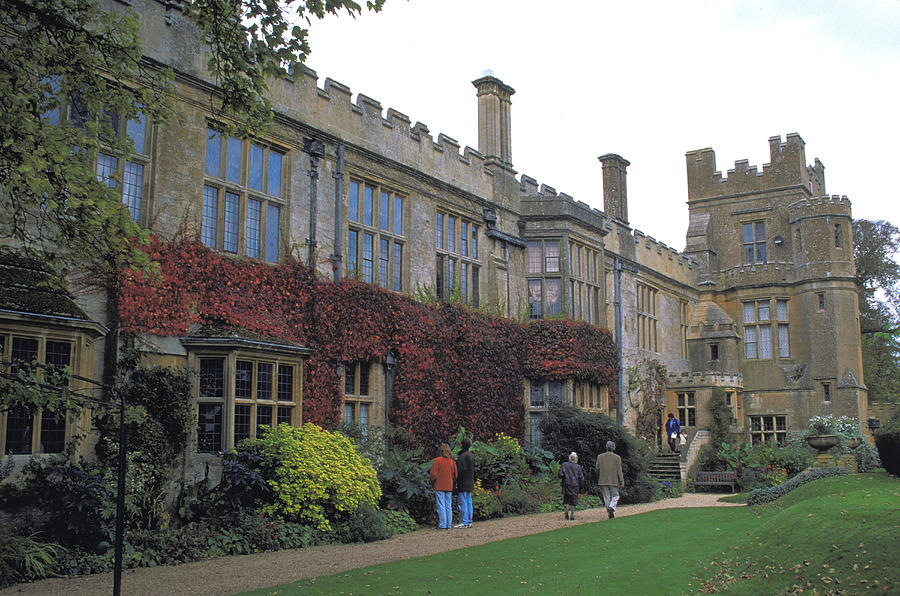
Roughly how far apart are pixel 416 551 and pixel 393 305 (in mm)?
6363

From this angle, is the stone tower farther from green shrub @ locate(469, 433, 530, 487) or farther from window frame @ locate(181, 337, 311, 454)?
window frame @ locate(181, 337, 311, 454)

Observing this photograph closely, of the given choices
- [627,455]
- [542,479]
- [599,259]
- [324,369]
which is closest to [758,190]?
[599,259]

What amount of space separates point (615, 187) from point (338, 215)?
13633mm

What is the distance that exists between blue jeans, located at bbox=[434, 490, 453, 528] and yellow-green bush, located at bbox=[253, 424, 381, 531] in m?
1.05

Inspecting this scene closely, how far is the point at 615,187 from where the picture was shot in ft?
88.7

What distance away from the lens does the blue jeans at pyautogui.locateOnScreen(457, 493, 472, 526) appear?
1396 centimetres

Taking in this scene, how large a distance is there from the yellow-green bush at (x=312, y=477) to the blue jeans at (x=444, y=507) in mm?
1050

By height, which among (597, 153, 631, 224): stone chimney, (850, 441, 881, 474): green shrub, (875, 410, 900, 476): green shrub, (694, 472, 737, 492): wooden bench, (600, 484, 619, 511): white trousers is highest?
(597, 153, 631, 224): stone chimney

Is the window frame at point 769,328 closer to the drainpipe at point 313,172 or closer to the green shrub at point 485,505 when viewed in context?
the green shrub at point 485,505

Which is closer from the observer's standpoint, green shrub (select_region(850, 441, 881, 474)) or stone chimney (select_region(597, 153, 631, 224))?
green shrub (select_region(850, 441, 881, 474))

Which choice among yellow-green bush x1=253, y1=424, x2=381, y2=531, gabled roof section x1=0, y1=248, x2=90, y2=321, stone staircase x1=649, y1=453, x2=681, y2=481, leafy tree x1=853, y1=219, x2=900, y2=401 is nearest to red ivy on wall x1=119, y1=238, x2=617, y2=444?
gabled roof section x1=0, y1=248, x2=90, y2=321

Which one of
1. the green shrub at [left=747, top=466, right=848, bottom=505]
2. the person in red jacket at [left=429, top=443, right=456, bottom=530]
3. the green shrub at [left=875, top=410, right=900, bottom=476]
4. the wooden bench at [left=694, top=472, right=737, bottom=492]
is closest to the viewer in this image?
the person in red jacket at [left=429, top=443, right=456, bottom=530]

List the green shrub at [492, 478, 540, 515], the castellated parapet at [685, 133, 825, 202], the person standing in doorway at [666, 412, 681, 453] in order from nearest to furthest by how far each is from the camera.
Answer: the green shrub at [492, 478, 540, 515]
the person standing in doorway at [666, 412, 681, 453]
the castellated parapet at [685, 133, 825, 202]

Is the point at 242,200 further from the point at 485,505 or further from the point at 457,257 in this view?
the point at 485,505
